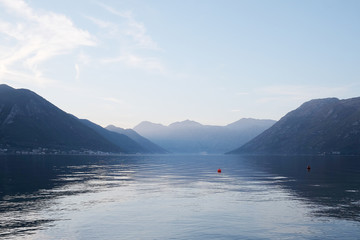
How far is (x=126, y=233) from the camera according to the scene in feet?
137

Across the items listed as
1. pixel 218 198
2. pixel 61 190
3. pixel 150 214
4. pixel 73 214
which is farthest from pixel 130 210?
pixel 61 190

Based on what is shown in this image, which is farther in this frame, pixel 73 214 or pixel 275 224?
pixel 73 214

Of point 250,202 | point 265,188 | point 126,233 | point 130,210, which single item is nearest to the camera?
point 126,233

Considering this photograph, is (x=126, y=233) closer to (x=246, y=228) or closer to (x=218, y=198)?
(x=246, y=228)

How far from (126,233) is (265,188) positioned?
168ft

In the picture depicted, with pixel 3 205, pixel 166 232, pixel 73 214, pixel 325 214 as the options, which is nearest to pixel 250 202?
pixel 325 214

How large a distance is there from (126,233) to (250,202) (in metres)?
28.8

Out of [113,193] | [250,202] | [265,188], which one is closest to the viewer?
[250,202]

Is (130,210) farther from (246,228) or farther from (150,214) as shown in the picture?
(246,228)

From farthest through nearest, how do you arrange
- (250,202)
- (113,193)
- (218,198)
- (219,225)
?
(113,193) < (218,198) < (250,202) < (219,225)

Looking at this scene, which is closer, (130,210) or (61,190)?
(130,210)

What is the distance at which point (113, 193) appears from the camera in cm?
7588

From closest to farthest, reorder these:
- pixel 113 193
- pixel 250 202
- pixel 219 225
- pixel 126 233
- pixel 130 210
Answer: pixel 126 233
pixel 219 225
pixel 130 210
pixel 250 202
pixel 113 193

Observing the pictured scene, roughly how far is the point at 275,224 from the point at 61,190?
50.6 metres
